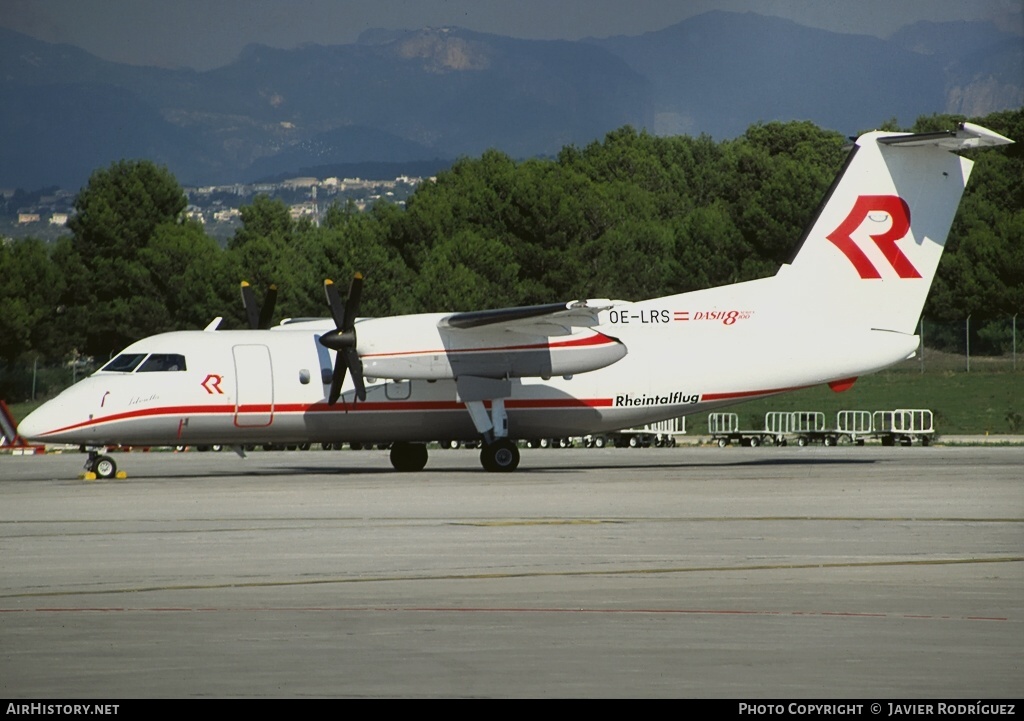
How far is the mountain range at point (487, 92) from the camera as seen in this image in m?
83.4

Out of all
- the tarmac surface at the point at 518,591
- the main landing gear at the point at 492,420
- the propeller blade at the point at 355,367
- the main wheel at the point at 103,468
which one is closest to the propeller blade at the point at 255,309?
the propeller blade at the point at 355,367

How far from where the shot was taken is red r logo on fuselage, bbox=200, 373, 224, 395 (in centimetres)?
2862

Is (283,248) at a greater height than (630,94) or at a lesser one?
lesser

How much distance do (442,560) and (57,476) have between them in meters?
18.6

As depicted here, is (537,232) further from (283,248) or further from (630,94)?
(630,94)

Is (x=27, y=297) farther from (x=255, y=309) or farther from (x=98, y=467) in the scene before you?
(x=98, y=467)

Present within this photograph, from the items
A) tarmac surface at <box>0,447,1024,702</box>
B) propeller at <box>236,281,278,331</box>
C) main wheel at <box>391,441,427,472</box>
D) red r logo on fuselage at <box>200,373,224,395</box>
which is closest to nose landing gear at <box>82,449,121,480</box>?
red r logo on fuselage at <box>200,373,224,395</box>

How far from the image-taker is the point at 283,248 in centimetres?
8481

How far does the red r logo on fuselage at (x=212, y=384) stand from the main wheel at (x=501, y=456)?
600 centimetres

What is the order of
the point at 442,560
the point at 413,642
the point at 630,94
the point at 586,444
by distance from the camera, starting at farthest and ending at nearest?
the point at 630,94, the point at 586,444, the point at 442,560, the point at 413,642

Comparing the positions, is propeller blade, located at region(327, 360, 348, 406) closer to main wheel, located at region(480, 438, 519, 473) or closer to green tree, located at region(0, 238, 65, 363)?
main wheel, located at region(480, 438, 519, 473)

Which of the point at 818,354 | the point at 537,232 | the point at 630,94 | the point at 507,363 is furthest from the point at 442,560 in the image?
the point at 630,94
